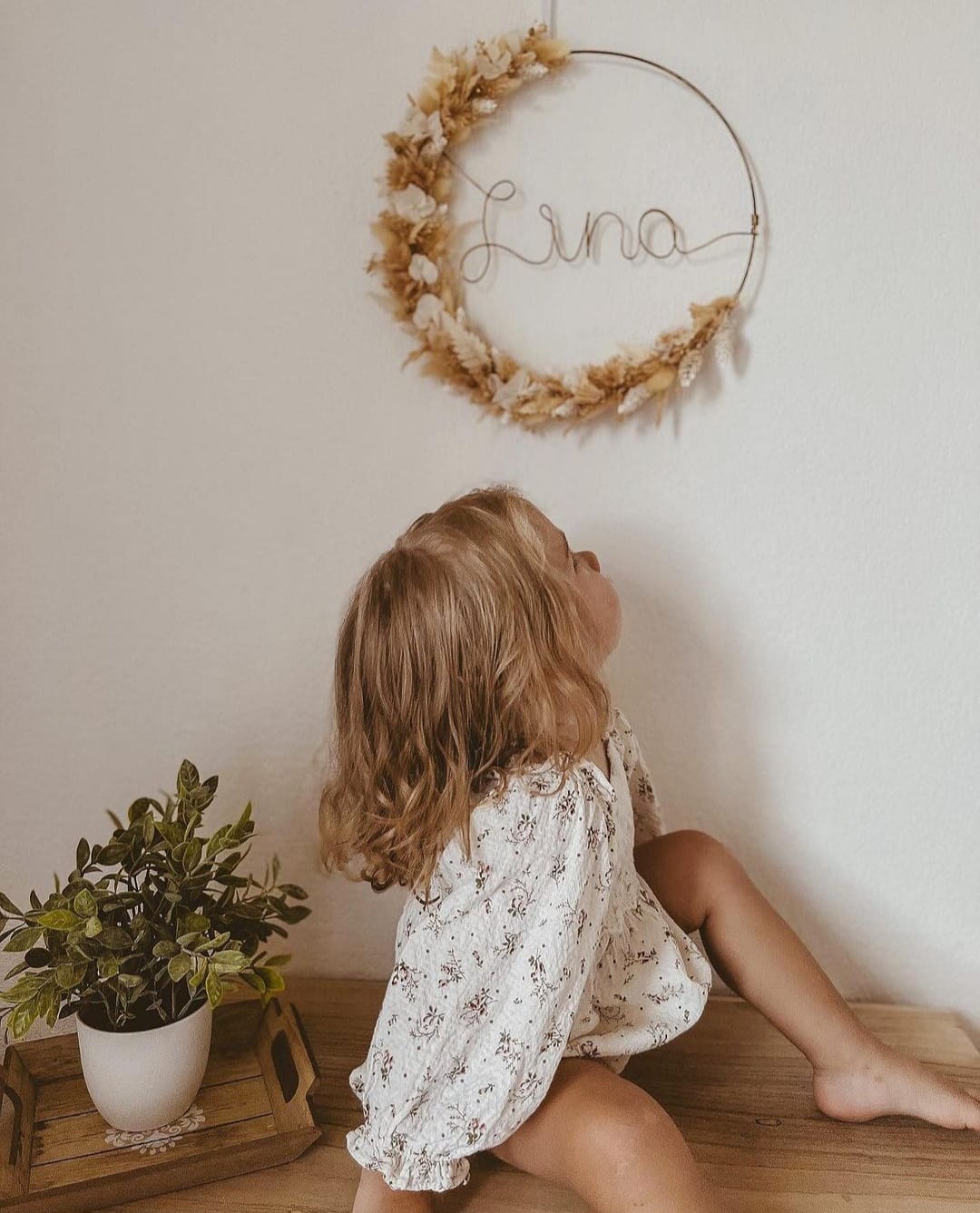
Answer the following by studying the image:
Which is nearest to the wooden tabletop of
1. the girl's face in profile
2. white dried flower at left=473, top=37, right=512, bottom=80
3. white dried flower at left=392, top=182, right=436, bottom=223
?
the girl's face in profile

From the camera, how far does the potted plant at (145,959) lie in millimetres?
1016

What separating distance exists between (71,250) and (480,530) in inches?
25.5

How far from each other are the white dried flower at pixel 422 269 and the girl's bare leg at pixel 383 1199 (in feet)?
3.15

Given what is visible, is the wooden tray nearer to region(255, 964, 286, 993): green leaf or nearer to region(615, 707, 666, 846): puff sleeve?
region(255, 964, 286, 993): green leaf

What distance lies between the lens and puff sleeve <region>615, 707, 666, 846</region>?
1242 mm

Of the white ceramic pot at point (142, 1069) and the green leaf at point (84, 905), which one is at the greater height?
the green leaf at point (84, 905)

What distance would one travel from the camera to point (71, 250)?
1.24 metres

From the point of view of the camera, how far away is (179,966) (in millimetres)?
1014

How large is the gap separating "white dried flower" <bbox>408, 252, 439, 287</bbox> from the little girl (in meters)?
0.28

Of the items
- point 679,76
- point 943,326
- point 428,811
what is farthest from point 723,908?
point 679,76

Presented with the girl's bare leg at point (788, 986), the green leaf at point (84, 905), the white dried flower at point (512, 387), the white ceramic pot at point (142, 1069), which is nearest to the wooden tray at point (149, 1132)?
the white ceramic pot at point (142, 1069)

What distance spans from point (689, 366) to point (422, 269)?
0.33m

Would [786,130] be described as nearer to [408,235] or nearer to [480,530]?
[408,235]

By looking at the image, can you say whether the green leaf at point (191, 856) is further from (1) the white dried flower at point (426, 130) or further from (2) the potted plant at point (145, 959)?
(1) the white dried flower at point (426, 130)
